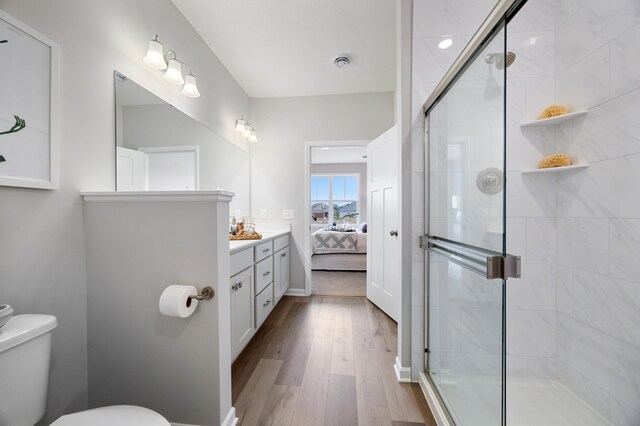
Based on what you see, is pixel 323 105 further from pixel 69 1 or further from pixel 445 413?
pixel 445 413

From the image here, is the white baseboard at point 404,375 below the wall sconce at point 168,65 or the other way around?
below

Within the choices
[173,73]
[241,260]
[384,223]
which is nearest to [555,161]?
[384,223]

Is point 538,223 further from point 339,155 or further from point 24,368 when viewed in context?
point 339,155

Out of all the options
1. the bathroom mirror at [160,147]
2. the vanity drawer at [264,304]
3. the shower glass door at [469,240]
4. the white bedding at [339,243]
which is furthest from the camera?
the white bedding at [339,243]

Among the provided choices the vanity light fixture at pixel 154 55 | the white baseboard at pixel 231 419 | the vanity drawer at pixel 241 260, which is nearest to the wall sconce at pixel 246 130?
the vanity light fixture at pixel 154 55

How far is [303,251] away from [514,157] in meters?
2.35

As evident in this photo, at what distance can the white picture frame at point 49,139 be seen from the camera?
926 mm

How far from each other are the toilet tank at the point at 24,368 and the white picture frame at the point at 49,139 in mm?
500

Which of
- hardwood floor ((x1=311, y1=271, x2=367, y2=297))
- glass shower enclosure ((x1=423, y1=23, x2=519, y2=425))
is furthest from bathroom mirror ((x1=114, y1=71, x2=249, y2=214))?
hardwood floor ((x1=311, y1=271, x2=367, y2=297))

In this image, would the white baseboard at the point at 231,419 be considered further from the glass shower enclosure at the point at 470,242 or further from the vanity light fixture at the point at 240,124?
the vanity light fixture at the point at 240,124

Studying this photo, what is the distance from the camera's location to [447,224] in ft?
4.28

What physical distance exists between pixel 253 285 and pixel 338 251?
2929 millimetres

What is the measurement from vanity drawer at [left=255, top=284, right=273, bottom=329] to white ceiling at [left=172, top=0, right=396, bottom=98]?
2.24m

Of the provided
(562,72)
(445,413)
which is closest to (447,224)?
(445,413)
